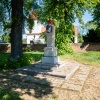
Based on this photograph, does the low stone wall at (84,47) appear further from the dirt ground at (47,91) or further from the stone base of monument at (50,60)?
the dirt ground at (47,91)

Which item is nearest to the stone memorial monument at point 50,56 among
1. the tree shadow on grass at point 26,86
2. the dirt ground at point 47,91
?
the tree shadow on grass at point 26,86

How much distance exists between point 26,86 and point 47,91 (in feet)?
3.28

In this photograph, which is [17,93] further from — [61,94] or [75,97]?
[75,97]

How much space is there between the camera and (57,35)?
19.5 meters

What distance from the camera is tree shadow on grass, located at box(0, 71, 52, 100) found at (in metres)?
6.14

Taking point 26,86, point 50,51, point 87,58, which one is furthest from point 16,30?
point 87,58

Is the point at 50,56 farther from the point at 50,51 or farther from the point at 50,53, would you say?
the point at 50,51

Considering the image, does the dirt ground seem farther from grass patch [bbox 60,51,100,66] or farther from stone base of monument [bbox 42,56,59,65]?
grass patch [bbox 60,51,100,66]

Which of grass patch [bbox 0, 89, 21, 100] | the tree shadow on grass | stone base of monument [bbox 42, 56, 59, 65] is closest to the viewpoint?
grass patch [bbox 0, 89, 21, 100]

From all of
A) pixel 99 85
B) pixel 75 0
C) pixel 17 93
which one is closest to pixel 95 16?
pixel 75 0

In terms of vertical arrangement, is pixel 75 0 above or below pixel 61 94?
above

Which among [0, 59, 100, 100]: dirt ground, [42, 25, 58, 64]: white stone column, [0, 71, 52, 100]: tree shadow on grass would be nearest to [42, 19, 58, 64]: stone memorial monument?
[42, 25, 58, 64]: white stone column

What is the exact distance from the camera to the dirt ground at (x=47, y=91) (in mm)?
5880

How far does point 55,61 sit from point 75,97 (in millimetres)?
4425
